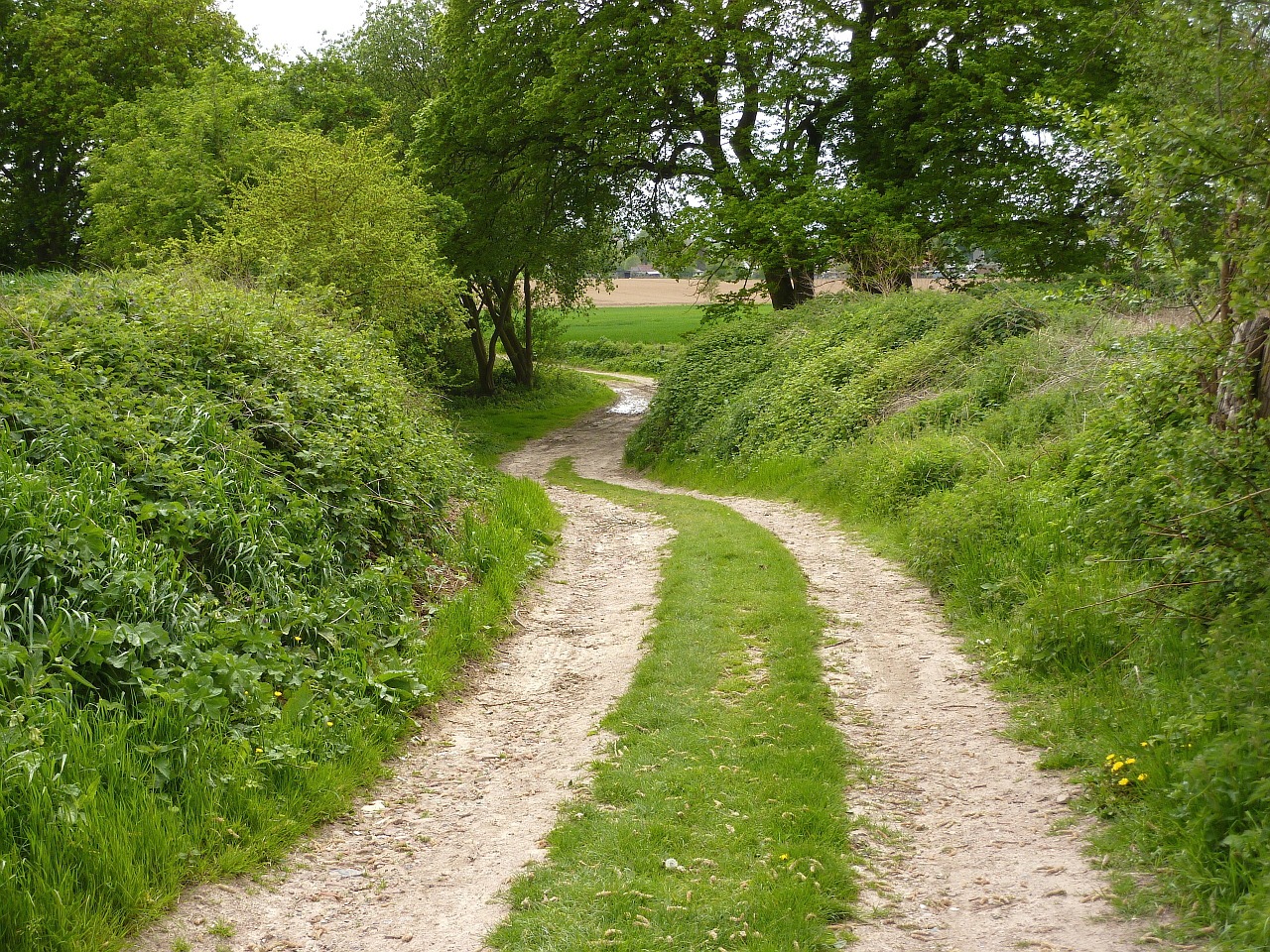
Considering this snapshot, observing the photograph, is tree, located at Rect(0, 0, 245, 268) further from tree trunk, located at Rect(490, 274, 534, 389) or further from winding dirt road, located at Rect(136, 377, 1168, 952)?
winding dirt road, located at Rect(136, 377, 1168, 952)

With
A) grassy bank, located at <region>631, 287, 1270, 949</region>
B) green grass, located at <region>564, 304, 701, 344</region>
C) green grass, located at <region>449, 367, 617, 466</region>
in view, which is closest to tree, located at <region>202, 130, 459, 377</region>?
green grass, located at <region>449, 367, 617, 466</region>

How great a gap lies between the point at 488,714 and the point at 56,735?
11.0ft

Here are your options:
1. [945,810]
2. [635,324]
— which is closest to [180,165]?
[945,810]

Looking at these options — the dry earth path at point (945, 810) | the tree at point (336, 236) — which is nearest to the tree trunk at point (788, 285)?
the tree at point (336, 236)

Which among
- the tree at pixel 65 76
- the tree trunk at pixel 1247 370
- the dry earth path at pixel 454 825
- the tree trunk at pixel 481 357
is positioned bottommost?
the dry earth path at pixel 454 825

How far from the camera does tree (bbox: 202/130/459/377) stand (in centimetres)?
1591

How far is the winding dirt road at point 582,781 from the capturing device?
4375 millimetres

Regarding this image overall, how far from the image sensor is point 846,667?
7801mm

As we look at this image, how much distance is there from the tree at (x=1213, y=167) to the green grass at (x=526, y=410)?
19681 millimetres

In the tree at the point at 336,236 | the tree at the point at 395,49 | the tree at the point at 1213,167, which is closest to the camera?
the tree at the point at 1213,167

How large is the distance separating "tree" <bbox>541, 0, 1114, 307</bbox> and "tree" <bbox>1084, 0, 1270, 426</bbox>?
1509cm

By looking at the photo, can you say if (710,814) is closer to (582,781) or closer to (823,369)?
(582,781)

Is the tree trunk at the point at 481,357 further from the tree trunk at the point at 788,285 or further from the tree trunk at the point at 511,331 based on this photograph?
the tree trunk at the point at 788,285

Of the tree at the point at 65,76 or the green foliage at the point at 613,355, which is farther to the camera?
the green foliage at the point at 613,355
